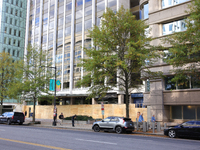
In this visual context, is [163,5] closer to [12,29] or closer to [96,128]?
[96,128]

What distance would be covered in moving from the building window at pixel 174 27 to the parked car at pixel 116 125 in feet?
40.5

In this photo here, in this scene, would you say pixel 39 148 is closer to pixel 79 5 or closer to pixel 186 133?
pixel 186 133

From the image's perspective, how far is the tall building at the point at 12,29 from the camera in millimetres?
63875

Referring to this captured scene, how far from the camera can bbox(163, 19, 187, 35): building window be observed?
82.6 ft

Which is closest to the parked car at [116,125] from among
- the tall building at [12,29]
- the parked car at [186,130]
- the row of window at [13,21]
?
the parked car at [186,130]

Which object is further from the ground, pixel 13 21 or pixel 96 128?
pixel 13 21

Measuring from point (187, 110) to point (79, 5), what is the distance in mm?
33590

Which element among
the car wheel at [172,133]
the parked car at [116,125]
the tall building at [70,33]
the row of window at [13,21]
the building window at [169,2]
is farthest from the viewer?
the row of window at [13,21]

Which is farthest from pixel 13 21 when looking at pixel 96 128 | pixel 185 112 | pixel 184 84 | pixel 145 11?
pixel 185 112

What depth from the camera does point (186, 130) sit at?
16.1 m

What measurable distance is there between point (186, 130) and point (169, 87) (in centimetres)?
970

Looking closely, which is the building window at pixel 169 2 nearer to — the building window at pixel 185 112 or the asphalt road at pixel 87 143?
the building window at pixel 185 112

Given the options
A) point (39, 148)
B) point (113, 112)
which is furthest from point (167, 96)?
point (39, 148)

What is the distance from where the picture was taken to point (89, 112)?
39062mm
